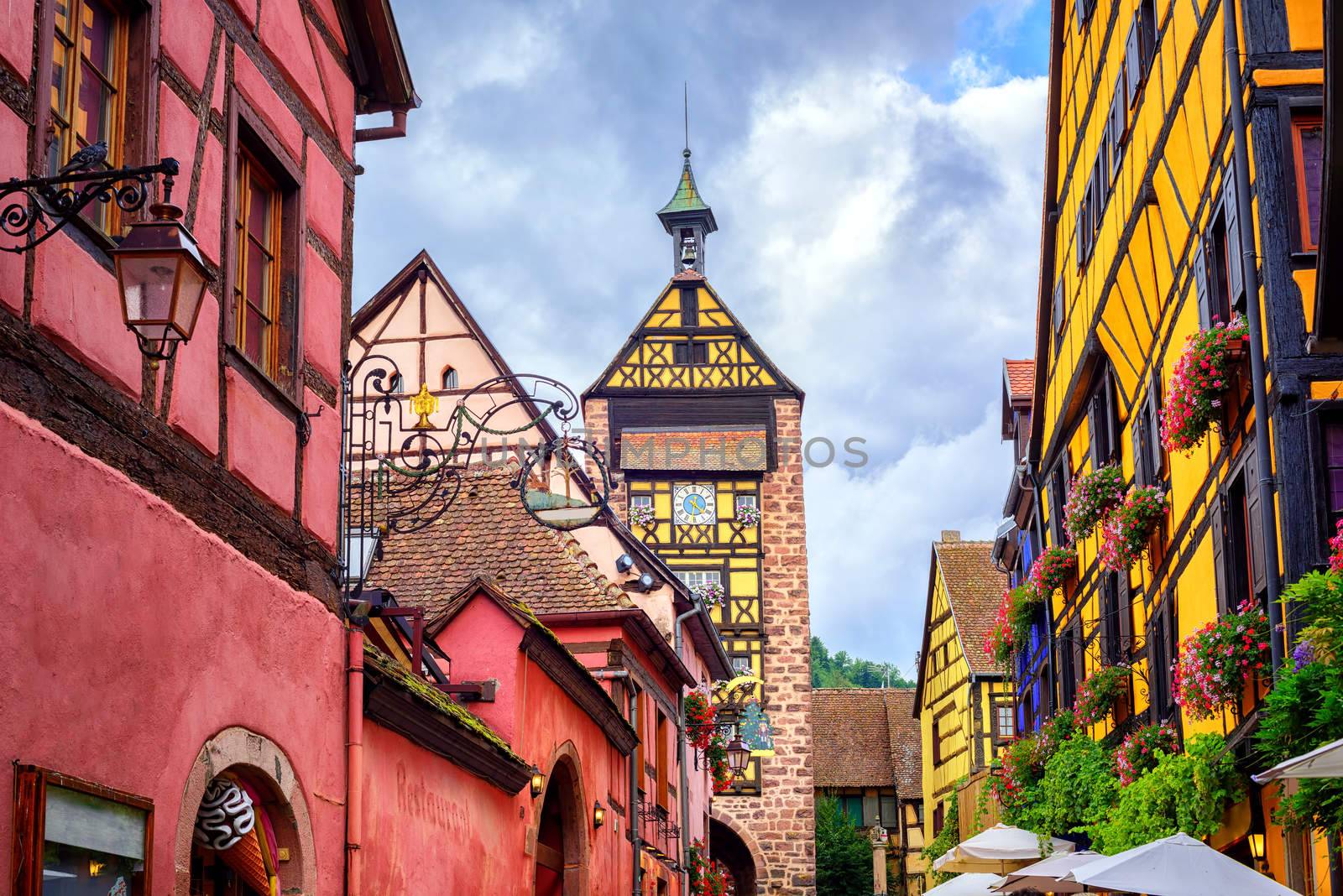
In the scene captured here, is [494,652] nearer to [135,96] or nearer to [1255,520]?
[1255,520]

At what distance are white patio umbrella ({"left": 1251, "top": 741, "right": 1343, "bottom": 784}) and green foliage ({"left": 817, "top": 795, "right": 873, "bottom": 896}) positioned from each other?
33.9 meters

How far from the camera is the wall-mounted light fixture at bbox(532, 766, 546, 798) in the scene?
12471mm

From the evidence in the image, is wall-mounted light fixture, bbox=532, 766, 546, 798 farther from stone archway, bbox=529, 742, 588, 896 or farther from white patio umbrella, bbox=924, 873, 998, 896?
white patio umbrella, bbox=924, 873, 998, 896

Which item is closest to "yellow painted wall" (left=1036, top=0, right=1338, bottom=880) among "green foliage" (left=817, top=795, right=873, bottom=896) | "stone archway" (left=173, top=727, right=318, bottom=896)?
"stone archway" (left=173, top=727, right=318, bottom=896)

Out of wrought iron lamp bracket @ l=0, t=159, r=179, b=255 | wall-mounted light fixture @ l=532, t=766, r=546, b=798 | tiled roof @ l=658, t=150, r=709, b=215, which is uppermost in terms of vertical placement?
tiled roof @ l=658, t=150, r=709, b=215

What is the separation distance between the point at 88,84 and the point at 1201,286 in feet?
27.9

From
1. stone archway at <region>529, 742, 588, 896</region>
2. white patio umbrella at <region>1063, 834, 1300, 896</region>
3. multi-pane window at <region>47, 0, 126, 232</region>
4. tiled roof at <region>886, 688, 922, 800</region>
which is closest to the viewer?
multi-pane window at <region>47, 0, 126, 232</region>

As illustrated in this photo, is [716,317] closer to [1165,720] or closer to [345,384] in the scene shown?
[1165,720]

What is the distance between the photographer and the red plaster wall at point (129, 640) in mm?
5062

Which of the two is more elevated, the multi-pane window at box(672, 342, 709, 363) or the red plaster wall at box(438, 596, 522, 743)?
the multi-pane window at box(672, 342, 709, 363)

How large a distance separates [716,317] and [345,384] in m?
29.5

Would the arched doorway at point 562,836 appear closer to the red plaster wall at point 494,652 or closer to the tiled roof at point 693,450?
Answer: the red plaster wall at point 494,652

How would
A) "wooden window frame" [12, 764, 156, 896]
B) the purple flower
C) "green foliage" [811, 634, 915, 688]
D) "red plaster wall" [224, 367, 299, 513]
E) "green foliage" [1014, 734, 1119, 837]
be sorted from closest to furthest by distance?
"wooden window frame" [12, 764, 156, 896]
"red plaster wall" [224, 367, 299, 513]
the purple flower
"green foliage" [1014, 734, 1119, 837]
"green foliage" [811, 634, 915, 688]

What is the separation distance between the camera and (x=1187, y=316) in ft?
42.0
